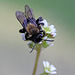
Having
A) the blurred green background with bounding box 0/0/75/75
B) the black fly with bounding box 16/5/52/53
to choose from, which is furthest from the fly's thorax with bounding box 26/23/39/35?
the blurred green background with bounding box 0/0/75/75

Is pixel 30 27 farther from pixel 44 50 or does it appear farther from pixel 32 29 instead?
pixel 44 50

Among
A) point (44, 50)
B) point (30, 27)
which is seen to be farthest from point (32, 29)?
point (44, 50)

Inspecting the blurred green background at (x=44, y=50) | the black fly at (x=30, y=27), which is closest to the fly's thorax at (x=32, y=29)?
the black fly at (x=30, y=27)

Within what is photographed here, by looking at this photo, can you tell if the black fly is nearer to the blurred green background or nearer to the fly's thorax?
the fly's thorax

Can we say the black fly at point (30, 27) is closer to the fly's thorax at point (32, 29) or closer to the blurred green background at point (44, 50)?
the fly's thorax at point (32, 29)

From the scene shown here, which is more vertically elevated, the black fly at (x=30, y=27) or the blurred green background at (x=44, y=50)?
the blurred green background at (x=44, y=50)
